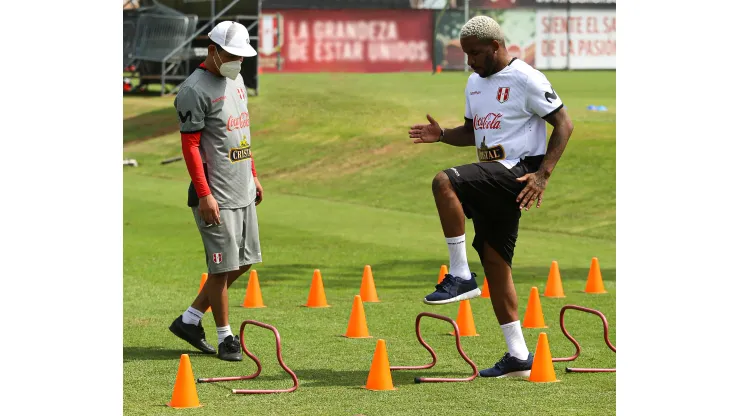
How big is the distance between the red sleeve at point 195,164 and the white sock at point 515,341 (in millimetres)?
2320

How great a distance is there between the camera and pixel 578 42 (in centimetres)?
4875

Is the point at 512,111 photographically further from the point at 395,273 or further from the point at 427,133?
the point at 395,273

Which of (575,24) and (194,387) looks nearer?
(194,387)

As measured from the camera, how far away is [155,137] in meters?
35.6

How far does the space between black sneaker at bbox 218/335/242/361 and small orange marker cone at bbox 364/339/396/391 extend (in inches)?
56.4

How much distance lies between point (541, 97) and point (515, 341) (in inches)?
66.3

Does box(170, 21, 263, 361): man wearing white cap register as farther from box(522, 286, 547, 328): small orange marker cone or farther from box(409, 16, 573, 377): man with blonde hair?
box(522, 286, 547, 328): small orange marker cone

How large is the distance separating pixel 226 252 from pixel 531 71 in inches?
102

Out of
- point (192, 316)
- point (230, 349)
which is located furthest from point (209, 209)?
point (230, 349)

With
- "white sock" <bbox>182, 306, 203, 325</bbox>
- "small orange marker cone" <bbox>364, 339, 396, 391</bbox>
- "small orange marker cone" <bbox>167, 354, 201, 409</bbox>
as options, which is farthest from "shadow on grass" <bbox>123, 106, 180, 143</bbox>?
"small orange marker cone" <bbox>167, 354, 201, 409</bbox>

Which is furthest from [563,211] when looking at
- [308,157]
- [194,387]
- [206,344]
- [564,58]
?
[564,58]

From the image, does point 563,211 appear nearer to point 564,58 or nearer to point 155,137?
point 155,137
